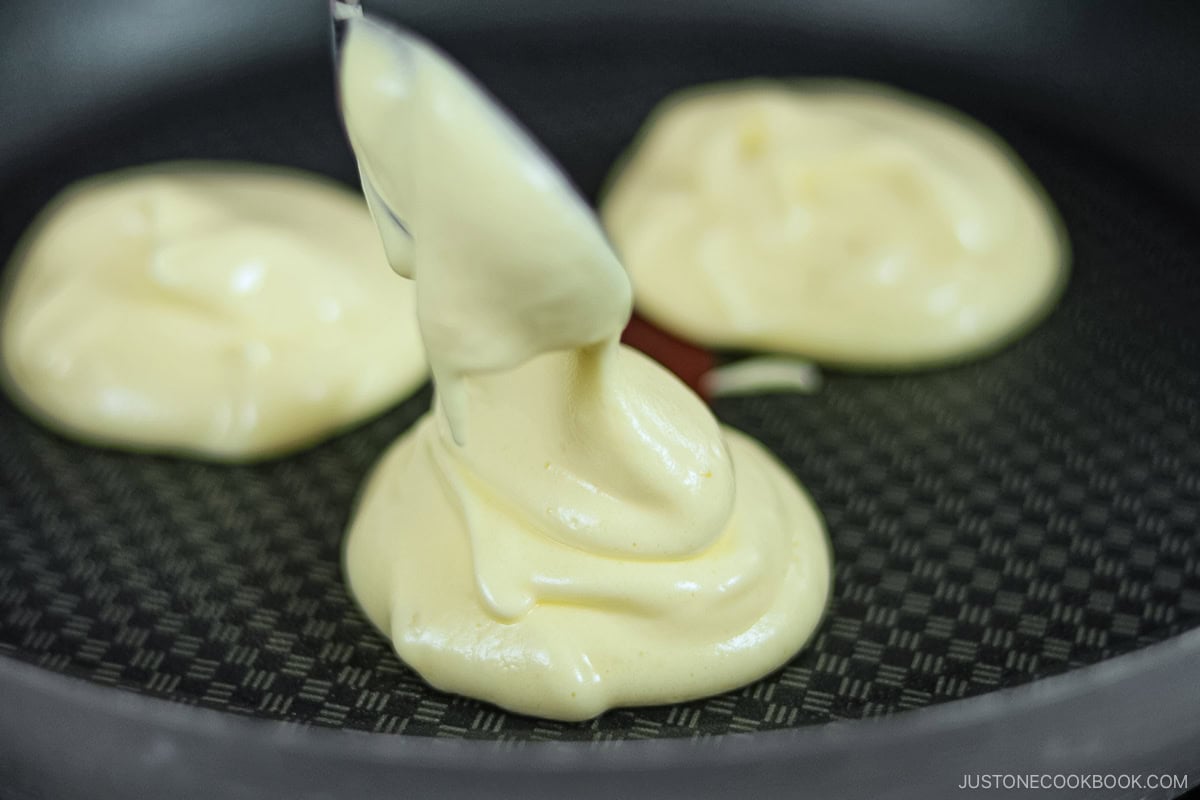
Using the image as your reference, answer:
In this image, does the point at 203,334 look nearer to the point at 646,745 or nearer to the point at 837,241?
the point at 837,241

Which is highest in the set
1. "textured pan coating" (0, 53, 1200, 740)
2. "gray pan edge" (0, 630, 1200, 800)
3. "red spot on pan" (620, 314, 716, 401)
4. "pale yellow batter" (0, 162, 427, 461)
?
"gray pan edge" (0, 630, 1200, 800)

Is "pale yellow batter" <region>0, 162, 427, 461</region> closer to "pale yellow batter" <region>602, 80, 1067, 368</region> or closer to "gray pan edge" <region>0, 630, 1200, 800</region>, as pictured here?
"pale yellow batter" <region>602, 80, 1067, 368</region>

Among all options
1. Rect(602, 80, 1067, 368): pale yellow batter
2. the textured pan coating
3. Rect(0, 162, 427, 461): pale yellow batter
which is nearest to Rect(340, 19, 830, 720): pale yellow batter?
the textured pan coating

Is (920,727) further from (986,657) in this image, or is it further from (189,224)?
(189,224)

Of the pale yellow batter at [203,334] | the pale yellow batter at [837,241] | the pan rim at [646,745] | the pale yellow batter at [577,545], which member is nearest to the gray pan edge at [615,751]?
the pan rim at [646,745]

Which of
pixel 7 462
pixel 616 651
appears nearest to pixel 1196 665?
pixel 616 651

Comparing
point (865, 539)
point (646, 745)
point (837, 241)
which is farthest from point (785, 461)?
point (646, 745)

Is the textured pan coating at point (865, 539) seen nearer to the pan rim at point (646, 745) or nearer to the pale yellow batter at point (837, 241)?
the pale yellow batter at point (837, 241)
